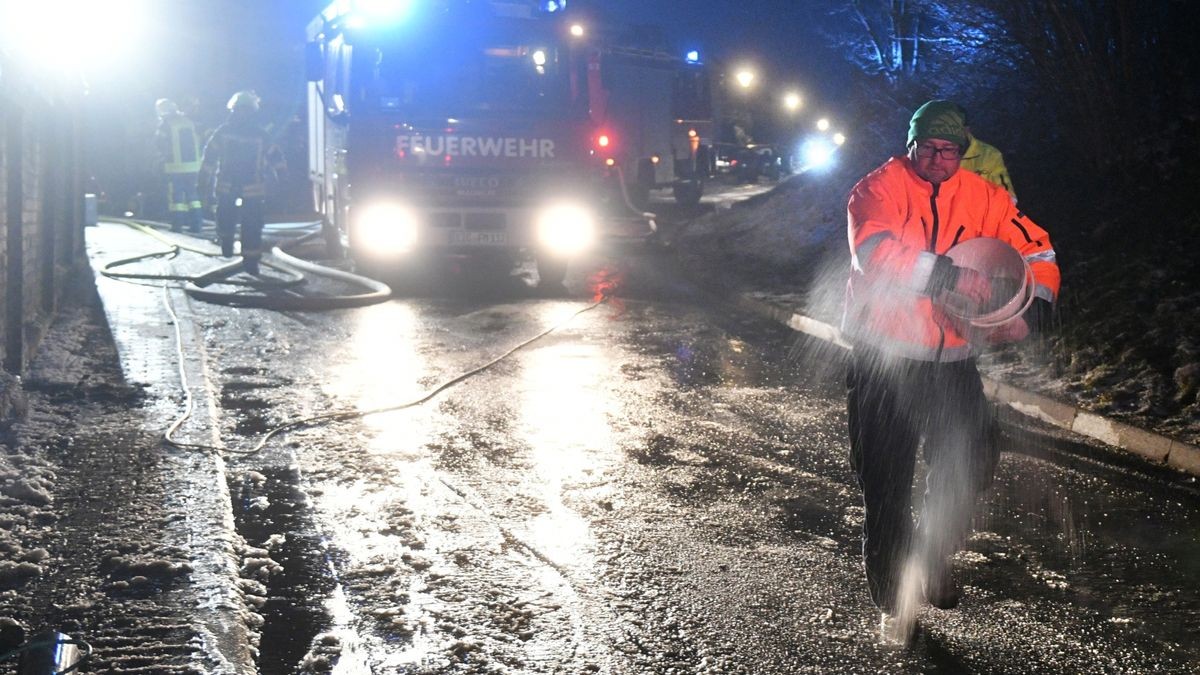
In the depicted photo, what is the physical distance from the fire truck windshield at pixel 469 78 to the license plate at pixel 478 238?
129 centimetres

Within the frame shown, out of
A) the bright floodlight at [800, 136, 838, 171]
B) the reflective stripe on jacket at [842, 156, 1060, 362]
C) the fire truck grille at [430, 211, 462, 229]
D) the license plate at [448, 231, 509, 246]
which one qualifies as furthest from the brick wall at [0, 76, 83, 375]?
the bright floodlight at [800, 136, 838, 171]

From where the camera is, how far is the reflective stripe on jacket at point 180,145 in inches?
811

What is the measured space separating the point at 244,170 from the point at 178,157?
6.70 meters

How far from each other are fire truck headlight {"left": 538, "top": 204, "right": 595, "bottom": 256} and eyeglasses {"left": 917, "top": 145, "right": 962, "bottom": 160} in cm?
1021

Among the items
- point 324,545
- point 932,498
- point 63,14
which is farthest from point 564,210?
point 932,498

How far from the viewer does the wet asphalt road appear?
4.12 m

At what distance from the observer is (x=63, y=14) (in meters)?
9.88

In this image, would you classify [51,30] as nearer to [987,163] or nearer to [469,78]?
[469,78]

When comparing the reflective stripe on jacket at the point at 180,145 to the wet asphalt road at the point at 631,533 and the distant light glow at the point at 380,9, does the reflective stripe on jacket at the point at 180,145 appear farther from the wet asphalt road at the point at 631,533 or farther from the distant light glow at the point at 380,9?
the wet asphalt road at the point at 631,533

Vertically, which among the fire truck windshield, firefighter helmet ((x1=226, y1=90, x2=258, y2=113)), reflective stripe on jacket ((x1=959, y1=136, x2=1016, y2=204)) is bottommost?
reflective stripe on jacket ((x1=959, y1=136, x2=1016, y2=204))

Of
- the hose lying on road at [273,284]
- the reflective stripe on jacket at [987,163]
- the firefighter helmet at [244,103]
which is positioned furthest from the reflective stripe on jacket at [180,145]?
the reflective stripe on jacket at [987,163]

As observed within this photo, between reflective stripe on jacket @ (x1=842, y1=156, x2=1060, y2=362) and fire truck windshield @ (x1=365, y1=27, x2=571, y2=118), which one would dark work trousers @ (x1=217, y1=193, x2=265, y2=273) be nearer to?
fire truck windshield @ (x1=365, y1=27, x2=571, y2=118)

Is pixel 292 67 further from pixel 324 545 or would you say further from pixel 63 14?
pixel 324 545

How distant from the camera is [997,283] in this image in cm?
379
